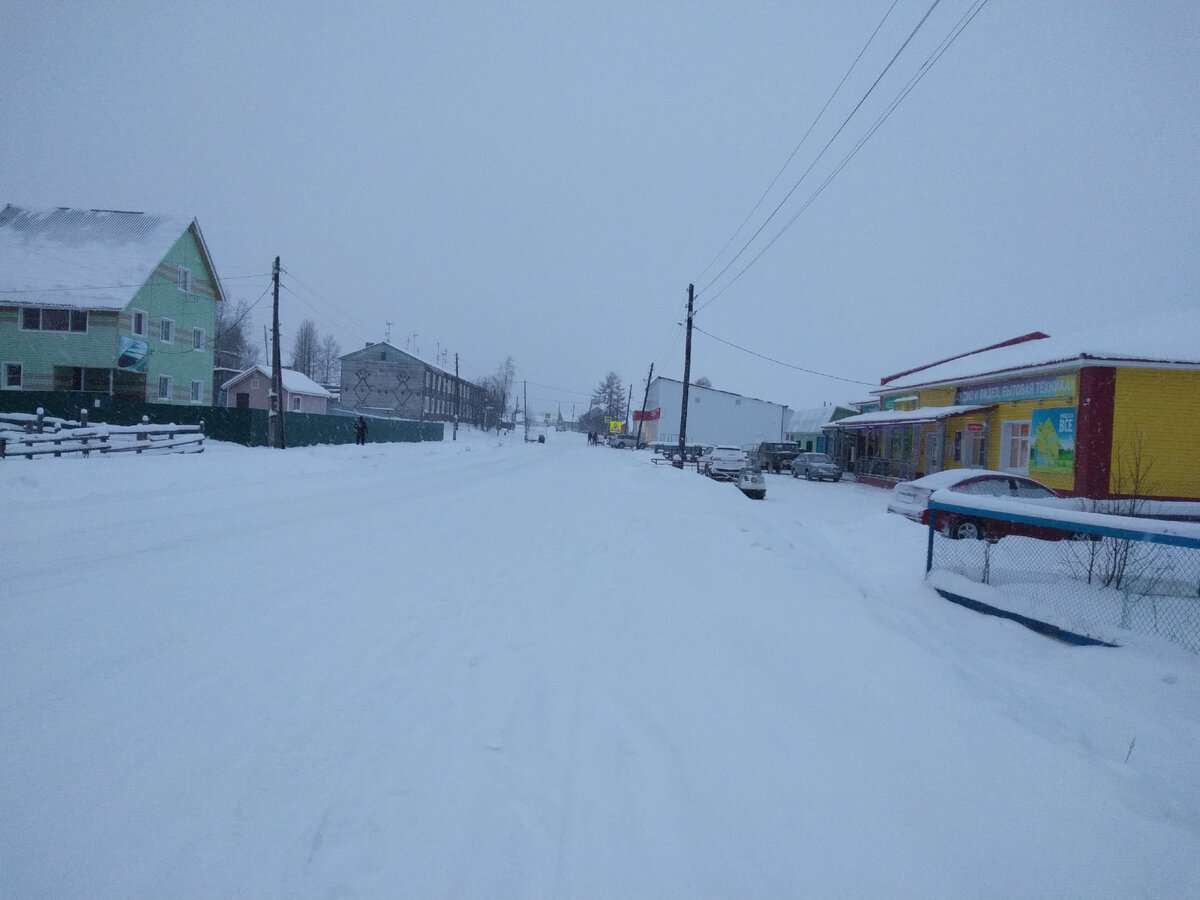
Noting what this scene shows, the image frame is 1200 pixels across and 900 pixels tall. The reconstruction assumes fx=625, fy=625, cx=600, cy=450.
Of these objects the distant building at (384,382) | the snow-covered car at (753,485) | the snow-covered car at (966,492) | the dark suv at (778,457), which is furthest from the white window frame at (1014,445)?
the distant building at (384,382)

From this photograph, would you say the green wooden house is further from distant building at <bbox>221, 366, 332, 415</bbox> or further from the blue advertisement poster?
the blue advertisement poster

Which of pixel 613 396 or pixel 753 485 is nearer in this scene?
pixel 753 485

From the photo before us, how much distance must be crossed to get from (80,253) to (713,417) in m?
52.0

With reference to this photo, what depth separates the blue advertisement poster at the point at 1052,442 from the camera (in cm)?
1956

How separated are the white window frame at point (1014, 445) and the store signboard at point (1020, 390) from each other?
0.91 m

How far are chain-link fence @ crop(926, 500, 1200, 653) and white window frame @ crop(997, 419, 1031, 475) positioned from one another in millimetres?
17173

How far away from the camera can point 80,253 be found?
1249 inches

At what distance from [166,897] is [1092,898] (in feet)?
12.1

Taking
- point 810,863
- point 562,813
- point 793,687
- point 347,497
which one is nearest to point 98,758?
point 562,813

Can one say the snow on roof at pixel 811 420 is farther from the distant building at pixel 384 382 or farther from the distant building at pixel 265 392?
the distant building at pixel 265 392

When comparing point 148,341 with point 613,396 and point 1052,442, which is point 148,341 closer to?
point 1052,442

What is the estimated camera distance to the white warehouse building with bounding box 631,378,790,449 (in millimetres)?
65438

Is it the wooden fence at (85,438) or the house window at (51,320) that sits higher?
the house window at (51,320)

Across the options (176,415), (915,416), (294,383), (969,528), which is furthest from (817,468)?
(294,383)
